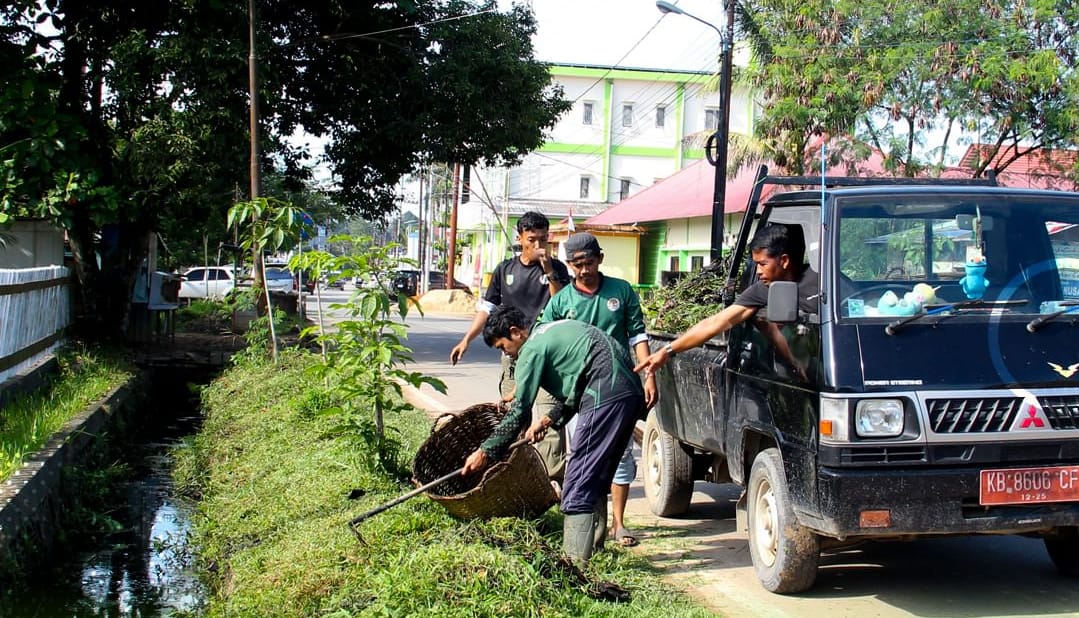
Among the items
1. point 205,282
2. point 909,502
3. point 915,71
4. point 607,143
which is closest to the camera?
point 909,502

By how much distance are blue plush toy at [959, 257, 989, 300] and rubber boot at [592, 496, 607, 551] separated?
212 centimetres

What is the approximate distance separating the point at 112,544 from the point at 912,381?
6.16 metres

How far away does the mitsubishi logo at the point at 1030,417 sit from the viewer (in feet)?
15.6

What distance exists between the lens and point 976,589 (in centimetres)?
556

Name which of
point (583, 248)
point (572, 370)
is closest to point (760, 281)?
point (583, 248)

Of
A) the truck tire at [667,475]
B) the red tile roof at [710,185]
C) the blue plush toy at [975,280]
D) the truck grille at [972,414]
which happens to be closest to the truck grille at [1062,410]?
the truck grille at [972,414]

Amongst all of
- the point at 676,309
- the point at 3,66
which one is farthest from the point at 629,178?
the point at 676,309

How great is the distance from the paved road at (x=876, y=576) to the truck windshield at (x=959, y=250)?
151cm

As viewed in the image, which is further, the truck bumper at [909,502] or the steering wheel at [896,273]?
the steering wheel at [896,273]

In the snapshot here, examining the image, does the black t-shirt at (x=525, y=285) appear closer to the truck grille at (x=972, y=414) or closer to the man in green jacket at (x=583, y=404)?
the man in green jacket at (x=583, y=404)

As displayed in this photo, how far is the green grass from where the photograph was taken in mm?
7935

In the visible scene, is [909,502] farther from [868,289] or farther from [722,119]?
[722,119]

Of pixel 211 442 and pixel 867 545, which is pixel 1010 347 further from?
pixel 211 442

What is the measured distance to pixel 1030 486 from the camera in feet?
15.7
